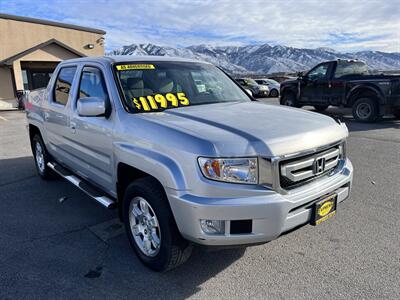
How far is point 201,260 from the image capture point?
3143 millimetres

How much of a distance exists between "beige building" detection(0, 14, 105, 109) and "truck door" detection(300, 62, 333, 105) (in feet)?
51.3

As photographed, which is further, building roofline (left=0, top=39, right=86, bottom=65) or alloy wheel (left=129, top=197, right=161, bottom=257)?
building roofline (left=0, top=39, right=86, bottom=65)

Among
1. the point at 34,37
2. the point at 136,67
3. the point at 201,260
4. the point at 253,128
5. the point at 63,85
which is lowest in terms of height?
the point at 201,260

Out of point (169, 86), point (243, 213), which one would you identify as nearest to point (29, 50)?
point (169, 86)

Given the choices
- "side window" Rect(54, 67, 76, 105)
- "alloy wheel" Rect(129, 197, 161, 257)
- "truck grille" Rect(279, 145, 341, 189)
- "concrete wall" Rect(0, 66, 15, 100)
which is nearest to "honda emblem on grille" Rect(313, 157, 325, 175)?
"truck grille" Rect(279, 145, 341, 189)

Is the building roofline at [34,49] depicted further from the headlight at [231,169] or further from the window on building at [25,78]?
the headlight at [231,169]

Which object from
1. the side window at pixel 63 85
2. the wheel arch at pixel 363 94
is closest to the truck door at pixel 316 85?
the wheel arch at pixel 363 94

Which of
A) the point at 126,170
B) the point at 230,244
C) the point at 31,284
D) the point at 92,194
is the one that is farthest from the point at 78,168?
the point at 230,244

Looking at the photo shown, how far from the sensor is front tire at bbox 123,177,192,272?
2.63 meters

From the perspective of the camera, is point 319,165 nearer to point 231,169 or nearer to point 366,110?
point 231,169

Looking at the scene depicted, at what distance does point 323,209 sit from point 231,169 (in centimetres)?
94

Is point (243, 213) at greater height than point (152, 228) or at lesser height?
greater

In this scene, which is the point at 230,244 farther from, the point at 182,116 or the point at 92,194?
the point at 92,194

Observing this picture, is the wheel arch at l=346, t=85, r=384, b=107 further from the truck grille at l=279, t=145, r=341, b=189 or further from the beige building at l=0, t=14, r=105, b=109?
the beige building at l=0, t=14, r=105, b=109
